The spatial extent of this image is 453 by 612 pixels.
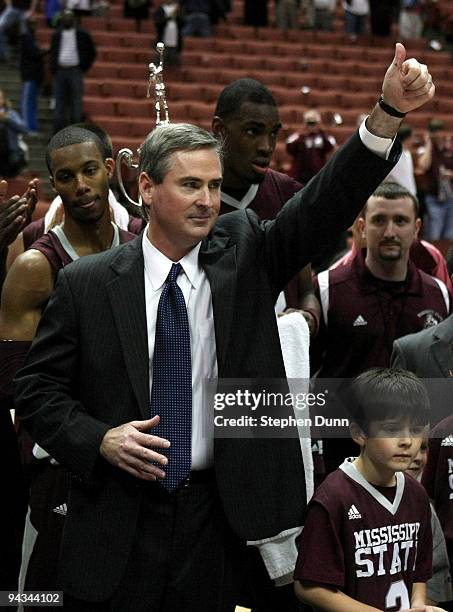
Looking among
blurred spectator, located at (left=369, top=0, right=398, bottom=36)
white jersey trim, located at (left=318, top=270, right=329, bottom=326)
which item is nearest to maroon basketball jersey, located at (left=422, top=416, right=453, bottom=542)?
white jersey trim, located at (left=318, top=270, right=329, bottom=326)

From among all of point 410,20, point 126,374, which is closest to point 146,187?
point 126,374

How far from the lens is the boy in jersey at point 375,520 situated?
2.79m

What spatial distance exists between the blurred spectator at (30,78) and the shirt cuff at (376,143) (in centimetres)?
1063

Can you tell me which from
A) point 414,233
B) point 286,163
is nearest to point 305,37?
point 286,163

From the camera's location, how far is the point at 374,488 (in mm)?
2895

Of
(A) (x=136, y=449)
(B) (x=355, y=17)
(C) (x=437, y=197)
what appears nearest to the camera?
(A) (x=136, y=449)

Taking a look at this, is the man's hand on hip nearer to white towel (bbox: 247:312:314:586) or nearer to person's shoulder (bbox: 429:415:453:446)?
white towel (bbox: 247:312:314:586)

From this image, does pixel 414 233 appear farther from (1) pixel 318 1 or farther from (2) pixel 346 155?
(1) pixel 318 1

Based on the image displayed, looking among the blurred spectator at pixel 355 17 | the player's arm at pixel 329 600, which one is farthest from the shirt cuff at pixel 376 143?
the blurred spectator at pixel 355 17

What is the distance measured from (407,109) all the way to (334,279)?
174 cm

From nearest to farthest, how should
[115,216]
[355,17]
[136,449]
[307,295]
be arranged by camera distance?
[136,449] < [307,295] < [115,216] < [355,17]

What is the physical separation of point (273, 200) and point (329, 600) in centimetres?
146

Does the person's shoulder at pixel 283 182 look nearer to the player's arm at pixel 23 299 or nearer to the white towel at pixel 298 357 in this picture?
the white towel at pixel 298 357

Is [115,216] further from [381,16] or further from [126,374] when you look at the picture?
[381,16]
